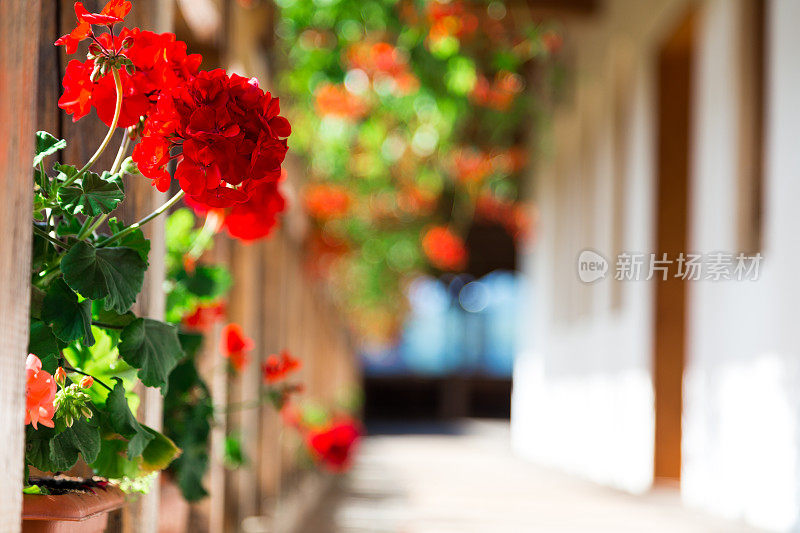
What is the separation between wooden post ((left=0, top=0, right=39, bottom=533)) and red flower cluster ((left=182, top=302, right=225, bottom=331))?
1036 mm

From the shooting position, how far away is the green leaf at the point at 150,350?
1.19 metres

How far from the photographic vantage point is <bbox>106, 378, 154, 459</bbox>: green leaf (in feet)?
3.97

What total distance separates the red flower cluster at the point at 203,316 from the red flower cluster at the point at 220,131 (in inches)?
39.7

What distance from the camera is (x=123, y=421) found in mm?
1216

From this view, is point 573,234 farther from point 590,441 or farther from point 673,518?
point 673,518

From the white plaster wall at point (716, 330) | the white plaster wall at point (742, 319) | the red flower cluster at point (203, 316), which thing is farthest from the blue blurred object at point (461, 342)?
the red flower cluster at point (203, 316)

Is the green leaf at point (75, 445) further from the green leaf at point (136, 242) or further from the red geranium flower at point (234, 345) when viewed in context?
the red geranium flower at point (234, 345)

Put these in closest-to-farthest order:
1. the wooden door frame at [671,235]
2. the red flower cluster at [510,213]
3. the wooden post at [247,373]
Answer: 1. the wooden post at [247,373]
2. the wooden door frame at [671,235]
3. the red flower cluster at [510,213]

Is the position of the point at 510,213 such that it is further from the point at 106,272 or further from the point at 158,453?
the point at 106,272

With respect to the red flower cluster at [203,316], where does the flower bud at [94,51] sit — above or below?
above

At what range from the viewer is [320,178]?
248 inches

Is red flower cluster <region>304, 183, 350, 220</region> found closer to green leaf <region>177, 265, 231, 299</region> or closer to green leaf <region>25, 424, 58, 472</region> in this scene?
green leaf <region>177, 265, 231, 299</region>

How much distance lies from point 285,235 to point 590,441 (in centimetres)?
374

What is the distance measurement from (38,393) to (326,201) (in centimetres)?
490
